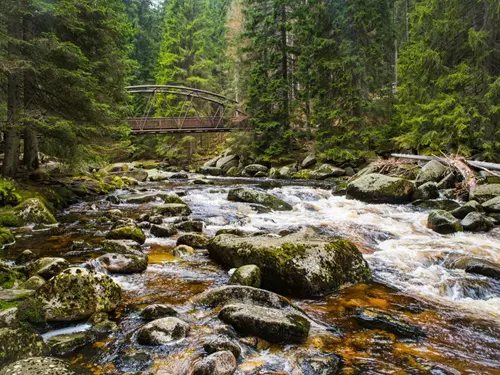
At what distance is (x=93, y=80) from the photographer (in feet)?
33.3

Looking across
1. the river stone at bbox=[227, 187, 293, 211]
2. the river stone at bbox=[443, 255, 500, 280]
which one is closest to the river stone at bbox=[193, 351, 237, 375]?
the river stone at bbox=[443, 255, 500, 280]

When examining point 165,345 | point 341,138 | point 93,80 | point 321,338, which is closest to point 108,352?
point 165,345

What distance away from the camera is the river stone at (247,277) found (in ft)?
14.5

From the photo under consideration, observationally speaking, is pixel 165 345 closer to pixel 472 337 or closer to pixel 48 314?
pixel 48 314

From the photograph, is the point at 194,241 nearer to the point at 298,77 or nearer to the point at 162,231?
the point at 162,231

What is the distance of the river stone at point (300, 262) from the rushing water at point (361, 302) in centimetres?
19

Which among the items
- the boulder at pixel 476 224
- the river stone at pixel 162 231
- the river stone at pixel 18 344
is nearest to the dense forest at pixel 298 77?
the river stone at pixel 162 231

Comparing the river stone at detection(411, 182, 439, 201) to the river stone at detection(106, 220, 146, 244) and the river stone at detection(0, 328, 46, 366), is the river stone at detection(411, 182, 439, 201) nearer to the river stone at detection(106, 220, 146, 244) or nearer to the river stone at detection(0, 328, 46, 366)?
the river stone at detection(106, 220, 146, 244)

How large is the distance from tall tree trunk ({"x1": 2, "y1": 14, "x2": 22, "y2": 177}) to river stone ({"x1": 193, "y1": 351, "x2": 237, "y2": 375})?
28.9ft

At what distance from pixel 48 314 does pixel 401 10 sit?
38.3m

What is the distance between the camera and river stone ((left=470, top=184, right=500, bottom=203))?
31.8ft

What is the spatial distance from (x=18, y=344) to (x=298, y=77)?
20.7 m

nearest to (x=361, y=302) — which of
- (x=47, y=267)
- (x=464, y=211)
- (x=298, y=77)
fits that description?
(x=47, y=267)

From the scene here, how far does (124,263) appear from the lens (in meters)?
5.02
